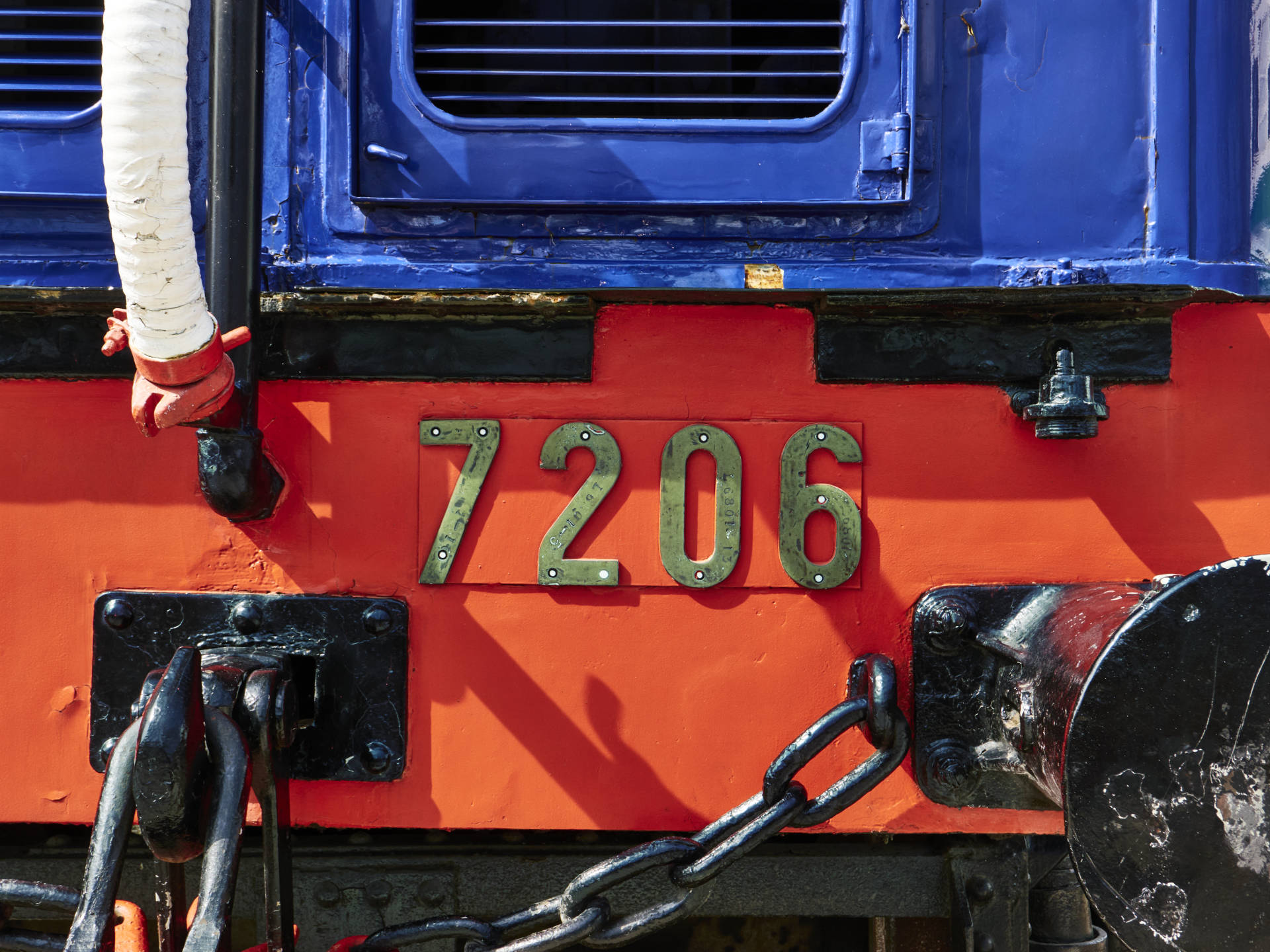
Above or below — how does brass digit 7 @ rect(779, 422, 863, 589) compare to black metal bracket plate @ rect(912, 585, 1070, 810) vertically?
above

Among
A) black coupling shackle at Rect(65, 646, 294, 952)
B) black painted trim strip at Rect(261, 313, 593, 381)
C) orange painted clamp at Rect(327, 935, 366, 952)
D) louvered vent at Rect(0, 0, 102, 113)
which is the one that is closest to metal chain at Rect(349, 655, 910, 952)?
orange painted clamp at Rect(327, 935, 366, 952)

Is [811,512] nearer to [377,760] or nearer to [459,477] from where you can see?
[459,477]

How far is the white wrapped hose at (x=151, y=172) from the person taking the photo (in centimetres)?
99

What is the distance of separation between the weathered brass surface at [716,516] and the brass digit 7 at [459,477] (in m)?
0.26

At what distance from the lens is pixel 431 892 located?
141 centimetres

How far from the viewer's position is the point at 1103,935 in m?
1.51

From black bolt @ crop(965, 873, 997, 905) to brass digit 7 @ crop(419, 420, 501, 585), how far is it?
91cm

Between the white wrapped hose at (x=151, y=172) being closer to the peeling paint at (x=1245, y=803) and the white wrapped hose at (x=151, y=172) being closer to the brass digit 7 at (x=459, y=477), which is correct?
the brass digit 7 at (x=459, y=477)

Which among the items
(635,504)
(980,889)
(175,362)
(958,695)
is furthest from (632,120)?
(980,889)

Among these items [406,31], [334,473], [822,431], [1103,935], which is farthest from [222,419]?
[1103,935]

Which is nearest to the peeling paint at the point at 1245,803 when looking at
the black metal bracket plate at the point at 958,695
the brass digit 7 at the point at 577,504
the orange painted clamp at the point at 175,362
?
the black metal bracket plate at the point at 958,695

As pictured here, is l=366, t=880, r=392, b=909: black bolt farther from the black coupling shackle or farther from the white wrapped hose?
the white wrapped hose

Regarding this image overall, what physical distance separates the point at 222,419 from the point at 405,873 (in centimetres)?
74

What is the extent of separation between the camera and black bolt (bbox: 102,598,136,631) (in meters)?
1.29
